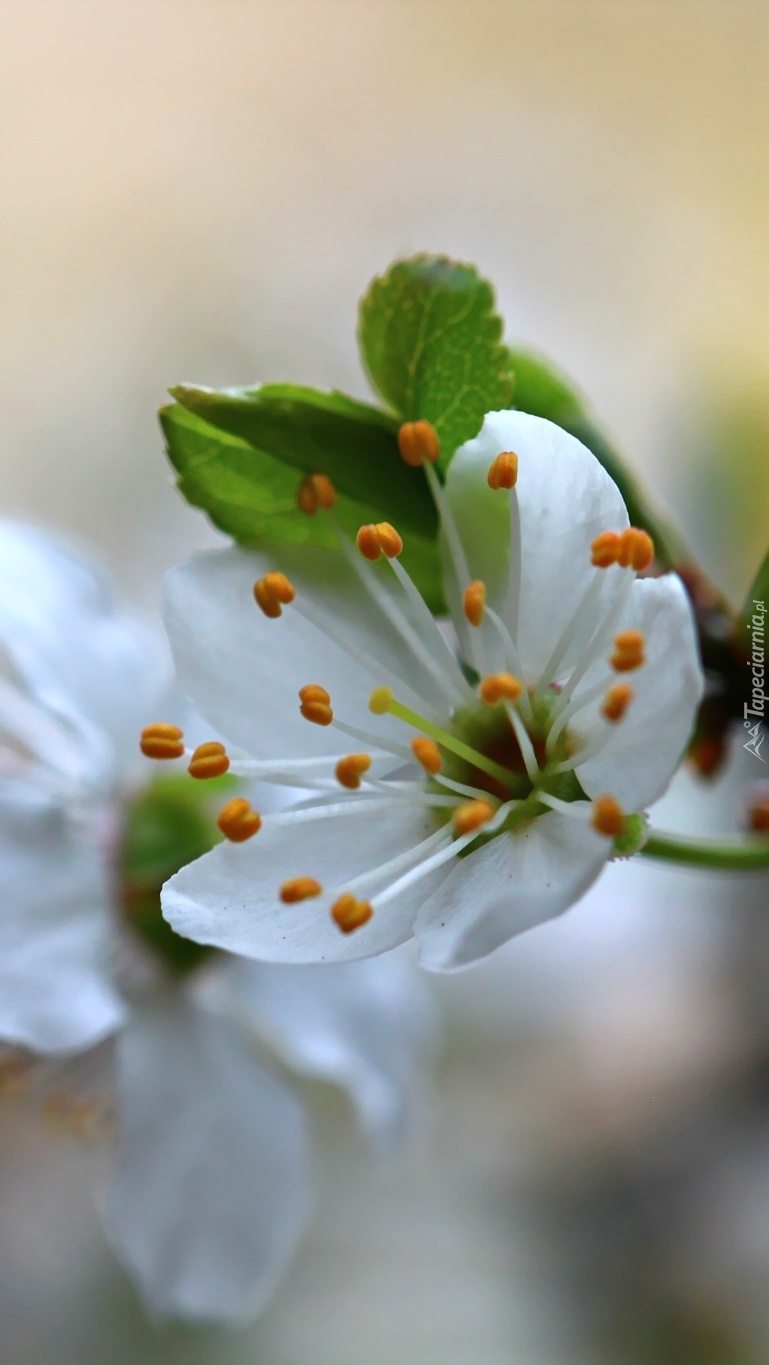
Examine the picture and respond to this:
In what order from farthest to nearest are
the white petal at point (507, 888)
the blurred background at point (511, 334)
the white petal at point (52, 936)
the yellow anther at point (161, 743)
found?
the blurred background at point (511, 334), the white petal at point (52, 936), the yellow anther at point (161, 743), the white petal at point (507, 888)

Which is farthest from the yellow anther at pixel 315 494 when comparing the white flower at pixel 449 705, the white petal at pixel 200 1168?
the white petal at pixel 200 1168

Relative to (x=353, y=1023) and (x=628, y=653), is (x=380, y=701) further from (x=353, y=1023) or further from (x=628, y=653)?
(x=353, y=1023)

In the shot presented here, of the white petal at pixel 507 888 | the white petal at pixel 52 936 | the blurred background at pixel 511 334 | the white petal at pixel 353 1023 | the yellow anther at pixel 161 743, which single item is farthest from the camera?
the blurred background at pixel 511 334

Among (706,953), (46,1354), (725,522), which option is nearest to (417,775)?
(725,522)

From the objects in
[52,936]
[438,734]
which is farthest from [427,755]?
[52,936]

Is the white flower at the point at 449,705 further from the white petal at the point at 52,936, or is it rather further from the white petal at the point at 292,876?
the white petal at the point at 52,936

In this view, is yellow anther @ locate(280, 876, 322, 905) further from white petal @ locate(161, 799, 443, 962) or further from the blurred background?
the blurred background
